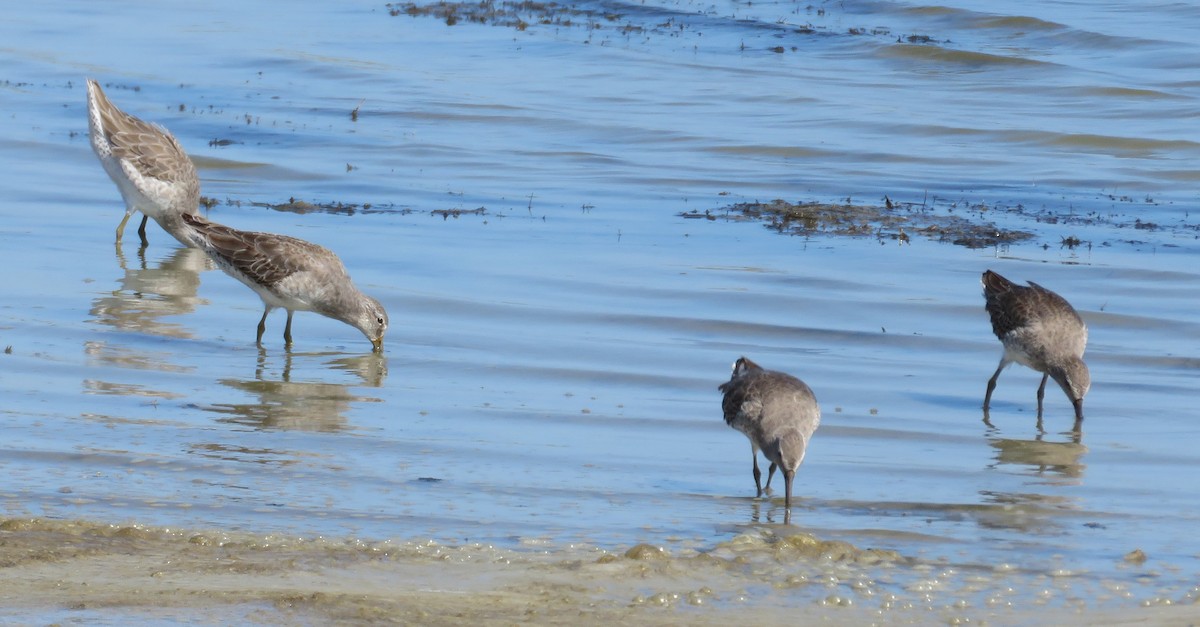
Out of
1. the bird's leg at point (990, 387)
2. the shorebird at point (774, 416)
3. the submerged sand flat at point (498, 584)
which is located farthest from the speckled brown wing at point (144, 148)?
the submerged sand flat at point (498, 584)

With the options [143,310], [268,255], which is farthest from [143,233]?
[268,255]

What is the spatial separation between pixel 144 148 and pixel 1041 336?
8028 millimetres

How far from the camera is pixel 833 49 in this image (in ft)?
89.5

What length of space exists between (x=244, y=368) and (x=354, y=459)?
7.66 feet

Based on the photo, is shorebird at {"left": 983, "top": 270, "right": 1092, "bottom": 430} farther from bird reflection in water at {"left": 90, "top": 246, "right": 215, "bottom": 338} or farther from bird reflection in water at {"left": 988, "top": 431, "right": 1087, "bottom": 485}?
bird reflection in water at {"left": 90, "top": 246, "right": 215, "bottom": 338}

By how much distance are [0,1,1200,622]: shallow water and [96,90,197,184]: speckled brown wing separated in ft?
2.19

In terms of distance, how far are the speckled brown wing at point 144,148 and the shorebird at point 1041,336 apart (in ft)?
23.6

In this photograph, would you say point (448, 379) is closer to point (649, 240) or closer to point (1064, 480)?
point (1064, 480)

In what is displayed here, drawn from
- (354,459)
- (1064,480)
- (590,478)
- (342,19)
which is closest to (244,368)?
(354,459)

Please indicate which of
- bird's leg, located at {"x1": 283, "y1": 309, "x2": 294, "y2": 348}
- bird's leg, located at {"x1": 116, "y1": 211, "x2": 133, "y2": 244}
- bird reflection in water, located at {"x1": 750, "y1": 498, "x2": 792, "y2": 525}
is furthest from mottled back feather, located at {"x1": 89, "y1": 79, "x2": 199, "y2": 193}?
bird reflection in water, located at {"x1": 750, "y1": 498, "x2": 792, "y2": 525}

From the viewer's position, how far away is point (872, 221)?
1516 centimetres

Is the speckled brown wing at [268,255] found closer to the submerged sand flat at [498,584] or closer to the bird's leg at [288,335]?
the bird's leg at [288,335]

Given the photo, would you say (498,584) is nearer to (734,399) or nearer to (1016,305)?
(734,399)

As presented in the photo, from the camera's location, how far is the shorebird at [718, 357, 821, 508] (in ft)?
24.4
